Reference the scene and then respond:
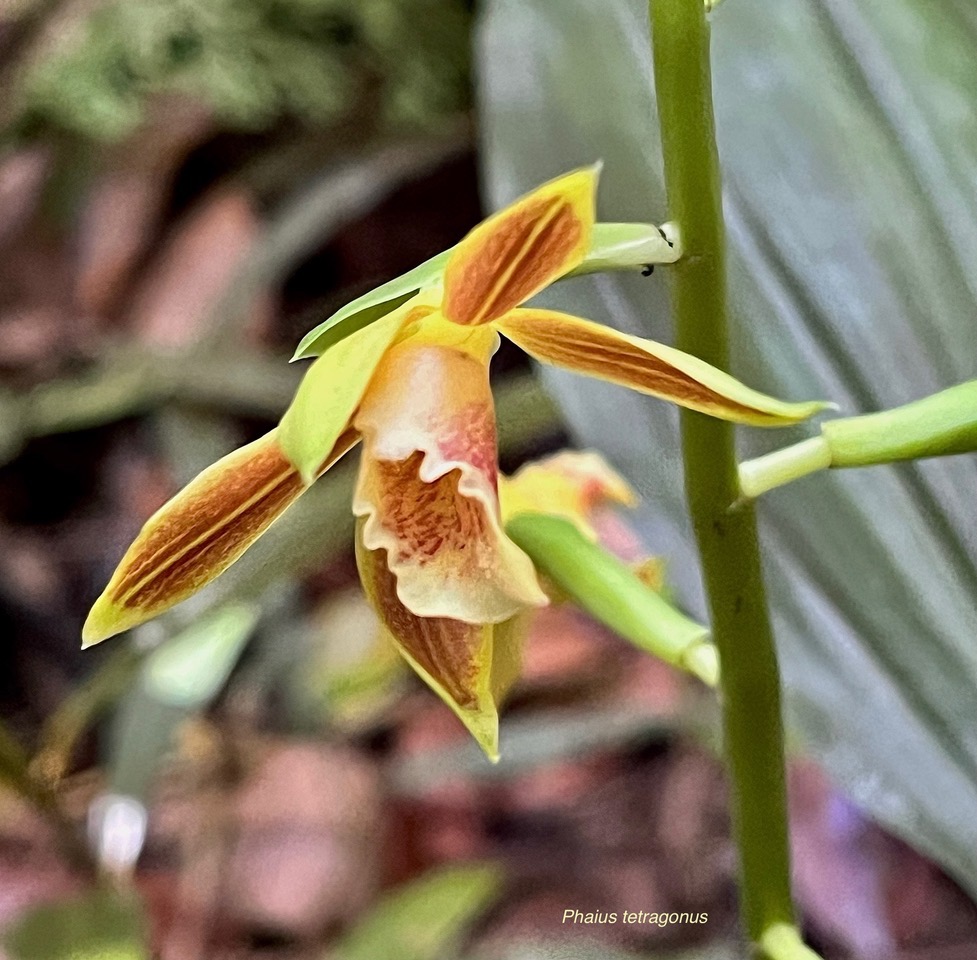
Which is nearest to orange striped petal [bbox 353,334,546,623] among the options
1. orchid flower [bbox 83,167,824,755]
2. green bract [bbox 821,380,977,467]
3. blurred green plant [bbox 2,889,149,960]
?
orchid flower [bbox 83,167,824,755]

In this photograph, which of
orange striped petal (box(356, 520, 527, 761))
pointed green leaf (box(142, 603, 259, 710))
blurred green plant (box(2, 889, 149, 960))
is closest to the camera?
orange striped petal (box(356, 520, 527, 761))

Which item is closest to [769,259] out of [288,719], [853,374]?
[853,374]

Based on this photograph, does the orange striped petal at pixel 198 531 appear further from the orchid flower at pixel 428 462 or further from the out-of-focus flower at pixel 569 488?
the out-of-focus flower at pixel 569 488

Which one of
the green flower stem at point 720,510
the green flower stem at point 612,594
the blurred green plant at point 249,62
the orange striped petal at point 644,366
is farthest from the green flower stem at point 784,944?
the blurred green plant at point 249,62

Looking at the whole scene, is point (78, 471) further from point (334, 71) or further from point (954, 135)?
point (954, 135)

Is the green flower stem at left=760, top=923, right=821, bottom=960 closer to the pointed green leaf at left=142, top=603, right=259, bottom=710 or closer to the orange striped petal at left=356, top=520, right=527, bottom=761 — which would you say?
the orange striped petal at left=356, top=520, right=527, bottom=761

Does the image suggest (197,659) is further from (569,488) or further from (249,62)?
(249,62)
